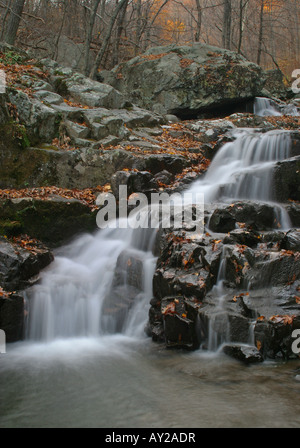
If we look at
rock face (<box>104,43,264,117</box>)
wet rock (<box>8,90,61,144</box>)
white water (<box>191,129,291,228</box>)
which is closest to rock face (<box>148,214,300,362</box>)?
white water (<box>191,129,291,228</box>)

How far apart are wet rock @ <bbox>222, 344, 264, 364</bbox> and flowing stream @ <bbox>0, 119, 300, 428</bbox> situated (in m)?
0.10

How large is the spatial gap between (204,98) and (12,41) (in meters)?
7.79

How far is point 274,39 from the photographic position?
29.4 meters

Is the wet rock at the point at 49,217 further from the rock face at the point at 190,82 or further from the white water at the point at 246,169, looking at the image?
the rock face at the point at 190,82

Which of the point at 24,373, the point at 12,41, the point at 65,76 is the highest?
the point at 12,41

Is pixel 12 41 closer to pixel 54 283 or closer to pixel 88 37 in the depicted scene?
pixel 88 37

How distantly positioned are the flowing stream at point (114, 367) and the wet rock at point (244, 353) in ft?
0.34

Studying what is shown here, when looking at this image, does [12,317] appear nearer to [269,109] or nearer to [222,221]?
[222,221]

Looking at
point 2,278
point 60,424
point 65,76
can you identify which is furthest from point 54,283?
point 65,76

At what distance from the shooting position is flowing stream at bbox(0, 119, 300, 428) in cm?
339

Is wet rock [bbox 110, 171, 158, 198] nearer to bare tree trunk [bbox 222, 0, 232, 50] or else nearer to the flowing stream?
the flowing stream

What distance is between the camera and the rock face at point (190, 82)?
15289mm

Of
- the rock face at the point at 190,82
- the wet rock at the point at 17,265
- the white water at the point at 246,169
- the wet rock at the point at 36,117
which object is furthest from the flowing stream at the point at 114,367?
the rock face at the point at 190,82

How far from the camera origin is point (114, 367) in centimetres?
477
